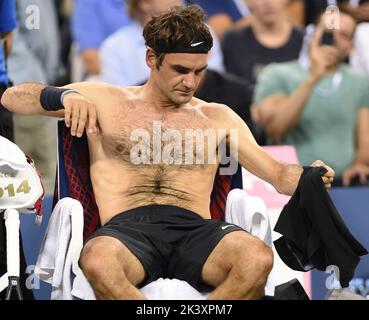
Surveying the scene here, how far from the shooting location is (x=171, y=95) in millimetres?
4520

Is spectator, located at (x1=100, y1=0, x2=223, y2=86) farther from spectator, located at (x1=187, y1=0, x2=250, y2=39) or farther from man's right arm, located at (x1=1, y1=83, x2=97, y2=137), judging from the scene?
man's right arm, located at (x1=1, y1=83, x2=97, y2=137)

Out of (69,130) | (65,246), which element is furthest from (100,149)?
(65,246)

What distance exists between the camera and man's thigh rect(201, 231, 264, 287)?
413cm

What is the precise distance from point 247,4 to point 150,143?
8.52 feet

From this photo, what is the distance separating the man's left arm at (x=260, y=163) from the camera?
4438mm

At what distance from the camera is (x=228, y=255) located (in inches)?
165

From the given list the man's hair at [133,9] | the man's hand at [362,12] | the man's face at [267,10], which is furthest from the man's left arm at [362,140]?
the man's hair at [133,9]

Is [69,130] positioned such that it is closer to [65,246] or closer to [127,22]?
[65,246]

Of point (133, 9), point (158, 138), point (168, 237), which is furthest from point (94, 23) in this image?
point (168, 237)

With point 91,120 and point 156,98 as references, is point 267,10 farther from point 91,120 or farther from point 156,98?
point 91,120

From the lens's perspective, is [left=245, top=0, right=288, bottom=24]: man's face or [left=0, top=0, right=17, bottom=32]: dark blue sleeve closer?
[left=0, top=0, right=17, bottom=32]: dark blue sleeve

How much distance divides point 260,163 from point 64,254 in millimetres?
904

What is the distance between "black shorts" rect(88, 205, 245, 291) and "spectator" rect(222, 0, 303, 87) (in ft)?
7.35

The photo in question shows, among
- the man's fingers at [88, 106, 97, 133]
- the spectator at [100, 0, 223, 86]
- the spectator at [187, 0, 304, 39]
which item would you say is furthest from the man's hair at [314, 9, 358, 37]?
the man's fingers at [88, 106, 97, 133]
